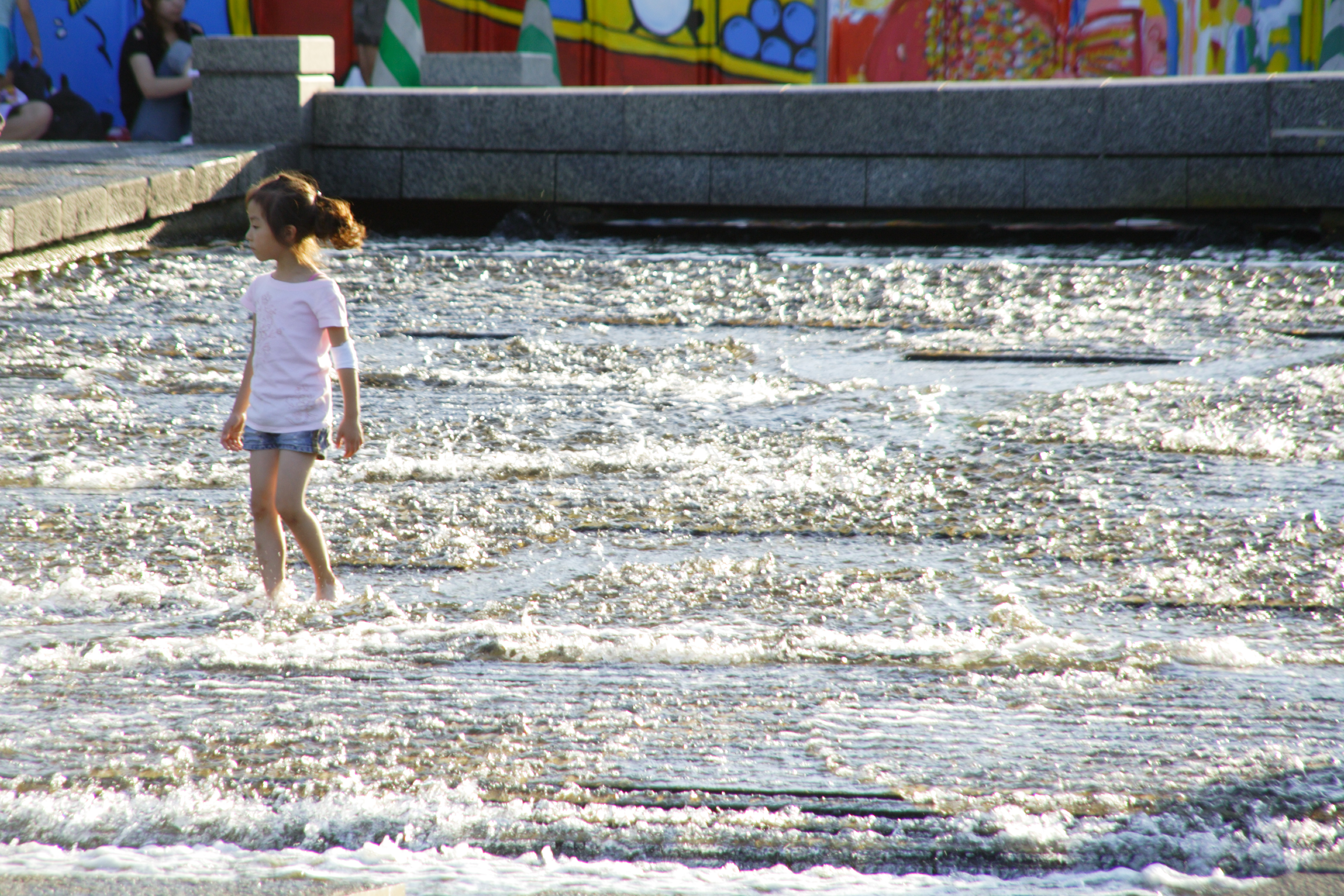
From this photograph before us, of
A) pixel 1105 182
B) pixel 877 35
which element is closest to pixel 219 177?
pixel 1105 182

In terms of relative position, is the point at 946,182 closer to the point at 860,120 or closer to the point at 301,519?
the point at 860,120

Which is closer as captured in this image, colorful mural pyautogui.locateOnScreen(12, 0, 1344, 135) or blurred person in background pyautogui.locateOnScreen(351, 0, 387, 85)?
blurred person in background pyautogui.locateOnScreen(351, 0, 387, 85)

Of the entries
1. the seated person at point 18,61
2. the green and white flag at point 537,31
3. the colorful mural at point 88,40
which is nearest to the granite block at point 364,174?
the green and white flag at point 537,31

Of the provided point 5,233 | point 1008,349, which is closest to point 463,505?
point 1008,349

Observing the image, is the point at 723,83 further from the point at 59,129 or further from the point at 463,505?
the point at 463,505

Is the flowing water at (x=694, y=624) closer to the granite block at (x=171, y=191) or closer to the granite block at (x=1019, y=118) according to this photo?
the granite block at (x=171, y=191)

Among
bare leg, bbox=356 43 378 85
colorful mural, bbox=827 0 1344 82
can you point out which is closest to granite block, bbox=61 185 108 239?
bare leg, bbox=356 43 378 85

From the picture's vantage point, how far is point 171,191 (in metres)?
8.85

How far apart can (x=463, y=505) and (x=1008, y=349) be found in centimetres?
308

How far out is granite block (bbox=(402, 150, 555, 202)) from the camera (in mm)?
10219

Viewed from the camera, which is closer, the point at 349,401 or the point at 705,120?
the point at 349,401

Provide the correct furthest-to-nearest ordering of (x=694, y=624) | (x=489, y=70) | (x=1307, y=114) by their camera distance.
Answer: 1. (x=489, y=70)
2. (x=1307, y=114)
3. (x=694, y=624)

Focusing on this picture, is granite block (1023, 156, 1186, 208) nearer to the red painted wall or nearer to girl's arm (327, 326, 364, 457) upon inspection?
girl's arm (327, 326, 364, 457)

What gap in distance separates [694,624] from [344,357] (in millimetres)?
1033
